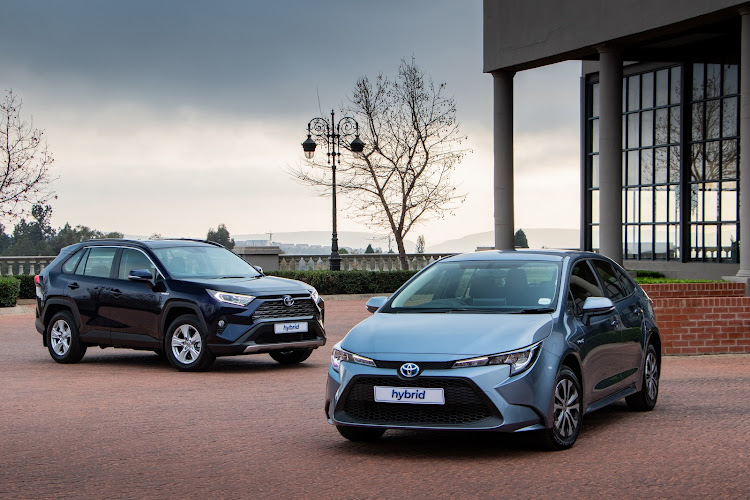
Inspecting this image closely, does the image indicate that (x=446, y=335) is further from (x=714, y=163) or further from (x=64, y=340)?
(x=714, y=163)

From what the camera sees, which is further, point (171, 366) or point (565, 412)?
point (171, 366)

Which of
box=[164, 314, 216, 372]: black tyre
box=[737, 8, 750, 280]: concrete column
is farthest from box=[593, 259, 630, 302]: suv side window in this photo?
box=[737, 8, 750, 280]: concrete column

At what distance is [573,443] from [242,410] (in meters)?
3.52

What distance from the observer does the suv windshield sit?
47.3 ft

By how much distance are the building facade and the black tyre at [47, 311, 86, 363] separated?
14.6m

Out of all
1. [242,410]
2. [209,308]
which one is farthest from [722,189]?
[242,410]

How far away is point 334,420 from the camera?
7.75m

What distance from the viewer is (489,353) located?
7344 millimetres

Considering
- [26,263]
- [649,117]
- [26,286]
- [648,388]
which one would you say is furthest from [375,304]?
[26,263]

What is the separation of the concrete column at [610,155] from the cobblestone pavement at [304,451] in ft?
49.2

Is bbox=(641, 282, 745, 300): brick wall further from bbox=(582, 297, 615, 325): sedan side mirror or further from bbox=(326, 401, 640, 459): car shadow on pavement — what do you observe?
bbox=(326, 401, 640, 459): car shadow on pavement

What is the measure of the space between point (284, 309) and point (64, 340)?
3577 millimetres

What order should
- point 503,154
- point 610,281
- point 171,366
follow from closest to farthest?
point 610,281 → point 171,366 → point 503,154

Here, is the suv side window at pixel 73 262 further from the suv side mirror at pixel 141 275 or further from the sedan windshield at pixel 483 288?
the sedan windshield at pixel 483 288
